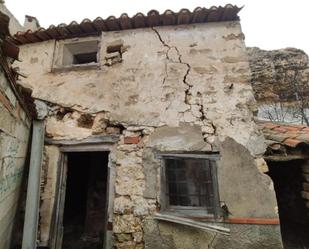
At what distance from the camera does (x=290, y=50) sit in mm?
10055

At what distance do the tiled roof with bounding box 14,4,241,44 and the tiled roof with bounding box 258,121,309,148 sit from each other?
230 cm

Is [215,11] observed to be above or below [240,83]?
above

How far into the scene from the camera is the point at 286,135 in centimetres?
389

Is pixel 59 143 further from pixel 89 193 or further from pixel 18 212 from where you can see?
pixel 89 193

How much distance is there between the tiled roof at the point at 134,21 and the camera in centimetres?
397

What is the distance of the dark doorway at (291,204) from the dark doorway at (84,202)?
4.10 metres

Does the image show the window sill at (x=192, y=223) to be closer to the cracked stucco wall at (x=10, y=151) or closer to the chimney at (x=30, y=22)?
the cracked stucco wall at (x=10, y=151)

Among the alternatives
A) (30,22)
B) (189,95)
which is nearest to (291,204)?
(189,95)

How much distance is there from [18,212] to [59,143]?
1306 mm

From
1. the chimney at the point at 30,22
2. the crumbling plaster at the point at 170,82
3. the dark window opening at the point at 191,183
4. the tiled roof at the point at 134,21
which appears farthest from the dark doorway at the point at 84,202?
the chimney at the point at 30,22

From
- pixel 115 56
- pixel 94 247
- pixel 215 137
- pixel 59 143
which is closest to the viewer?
pixel 215 137

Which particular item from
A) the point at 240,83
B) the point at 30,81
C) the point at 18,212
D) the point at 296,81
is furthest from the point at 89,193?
the point at 296,81

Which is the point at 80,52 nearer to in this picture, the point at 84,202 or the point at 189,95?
the point at 189,95

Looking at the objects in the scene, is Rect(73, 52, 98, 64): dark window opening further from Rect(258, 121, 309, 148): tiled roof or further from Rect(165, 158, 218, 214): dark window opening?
Rect(258, 121, 309, 148): tiled roof
